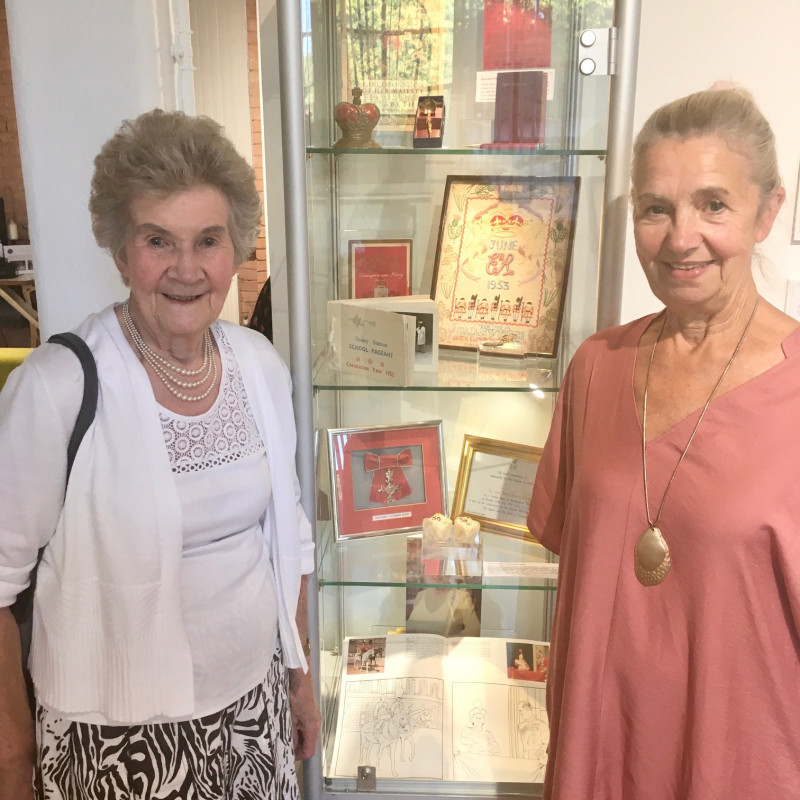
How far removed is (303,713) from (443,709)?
1.69 feet

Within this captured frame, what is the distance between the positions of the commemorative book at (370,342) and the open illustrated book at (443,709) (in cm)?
79

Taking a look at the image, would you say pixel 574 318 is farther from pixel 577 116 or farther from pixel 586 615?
pixel 586 615

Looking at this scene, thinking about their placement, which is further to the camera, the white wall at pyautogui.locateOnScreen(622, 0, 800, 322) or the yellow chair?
the yellow chair

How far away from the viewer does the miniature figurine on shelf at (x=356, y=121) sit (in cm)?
146

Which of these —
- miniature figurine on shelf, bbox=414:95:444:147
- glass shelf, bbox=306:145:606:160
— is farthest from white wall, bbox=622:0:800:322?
miniature figurine on shelf, bbox=414:95:444:147

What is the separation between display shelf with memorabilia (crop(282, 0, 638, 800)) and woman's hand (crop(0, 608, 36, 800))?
59cm

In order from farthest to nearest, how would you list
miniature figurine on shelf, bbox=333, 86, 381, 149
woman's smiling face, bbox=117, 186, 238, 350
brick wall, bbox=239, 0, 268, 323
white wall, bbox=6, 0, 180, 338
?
brick wall, bbox=239, 0, 268, 323
miniature figurine on shelf, bbox=333, 86, 381, 149
white wall, bbox=6, 0, 180, 338
woman's smiling face, bbox=117, 186, 238, 350

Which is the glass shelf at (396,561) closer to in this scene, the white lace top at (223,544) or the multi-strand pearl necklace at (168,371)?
the white lace top at (223,544)

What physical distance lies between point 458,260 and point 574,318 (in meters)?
0.29

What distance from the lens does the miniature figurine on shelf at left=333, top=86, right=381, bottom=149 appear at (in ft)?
4.81

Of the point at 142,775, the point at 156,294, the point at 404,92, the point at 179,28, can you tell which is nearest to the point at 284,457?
the point at 156,294

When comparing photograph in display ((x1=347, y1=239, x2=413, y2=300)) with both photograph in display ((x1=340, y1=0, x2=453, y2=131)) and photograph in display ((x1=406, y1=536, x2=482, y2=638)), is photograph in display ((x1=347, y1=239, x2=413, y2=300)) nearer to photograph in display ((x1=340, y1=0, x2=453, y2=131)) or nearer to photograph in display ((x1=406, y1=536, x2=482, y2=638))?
photograph in display ((x1=340, y1=0, x2=453, y2=131))

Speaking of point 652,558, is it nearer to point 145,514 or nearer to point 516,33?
point 145,514

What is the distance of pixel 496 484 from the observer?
5.57 ft
